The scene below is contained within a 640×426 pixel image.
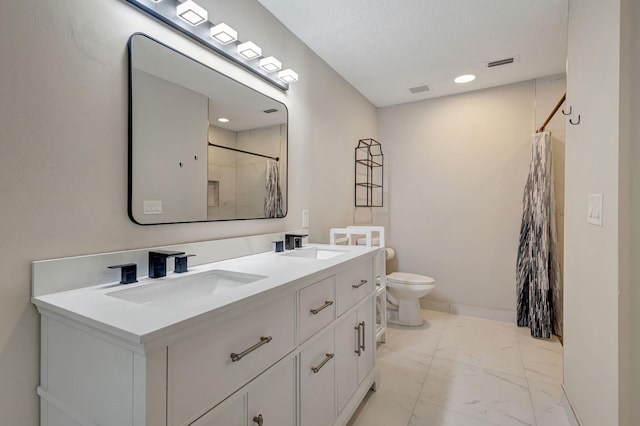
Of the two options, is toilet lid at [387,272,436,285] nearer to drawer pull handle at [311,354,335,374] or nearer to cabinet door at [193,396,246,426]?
drawer pull handle at [311,354,335,374]

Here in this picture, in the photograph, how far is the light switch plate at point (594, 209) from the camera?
3.86 feet

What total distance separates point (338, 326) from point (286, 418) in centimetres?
45

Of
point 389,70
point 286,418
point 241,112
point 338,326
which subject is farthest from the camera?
point 389,70

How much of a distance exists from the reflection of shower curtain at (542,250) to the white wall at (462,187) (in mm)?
265

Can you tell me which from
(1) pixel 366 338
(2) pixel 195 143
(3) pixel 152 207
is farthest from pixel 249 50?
(1) pixel 366 338

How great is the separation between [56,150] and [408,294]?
261 centimetres

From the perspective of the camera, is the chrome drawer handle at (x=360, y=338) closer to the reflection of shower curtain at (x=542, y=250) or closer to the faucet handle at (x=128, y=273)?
the faucet handle at (x=128, y=273)

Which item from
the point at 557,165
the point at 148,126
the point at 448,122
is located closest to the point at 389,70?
the point at 448,122

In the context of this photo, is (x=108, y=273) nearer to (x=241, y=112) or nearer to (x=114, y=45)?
(x=114, y=45)

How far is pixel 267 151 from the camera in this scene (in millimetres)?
1861

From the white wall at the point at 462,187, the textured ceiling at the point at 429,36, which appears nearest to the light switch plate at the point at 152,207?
the textured ceiling at the point at 429,36

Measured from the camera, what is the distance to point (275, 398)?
1.00 m

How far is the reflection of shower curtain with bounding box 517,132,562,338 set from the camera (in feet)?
8.34

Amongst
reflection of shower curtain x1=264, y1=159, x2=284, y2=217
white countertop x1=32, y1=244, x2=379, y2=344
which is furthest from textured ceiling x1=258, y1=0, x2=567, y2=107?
white countertop x1=32, y1=244, x2=379, y2=344
